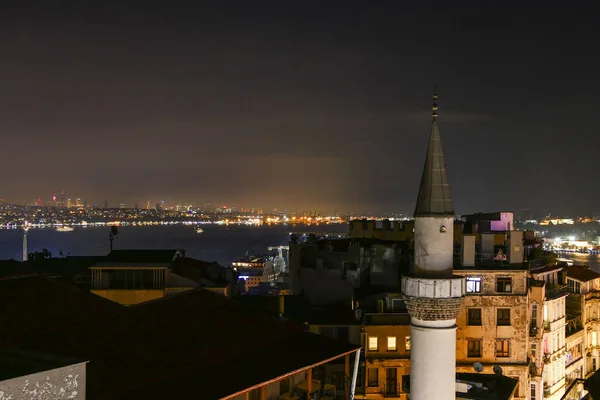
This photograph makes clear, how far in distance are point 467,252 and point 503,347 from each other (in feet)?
16.3

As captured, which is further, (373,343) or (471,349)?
(471,349)

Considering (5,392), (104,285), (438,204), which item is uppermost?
(438,204)

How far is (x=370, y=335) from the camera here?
27062mm

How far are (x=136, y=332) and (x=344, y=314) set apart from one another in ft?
54.9

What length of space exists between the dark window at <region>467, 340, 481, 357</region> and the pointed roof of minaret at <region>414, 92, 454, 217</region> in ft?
38.6

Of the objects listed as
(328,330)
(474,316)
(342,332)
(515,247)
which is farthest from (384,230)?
(328,330)

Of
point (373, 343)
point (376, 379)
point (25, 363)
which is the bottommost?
point (376, 379)

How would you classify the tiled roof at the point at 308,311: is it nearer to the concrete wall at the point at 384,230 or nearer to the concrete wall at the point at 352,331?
the concrete wall at the point at 352,331

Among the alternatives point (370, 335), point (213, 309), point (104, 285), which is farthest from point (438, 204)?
point (104, 285)

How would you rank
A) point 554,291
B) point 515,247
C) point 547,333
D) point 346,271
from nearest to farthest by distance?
point 515,247
point 346,271
point 547,333
point 554,291

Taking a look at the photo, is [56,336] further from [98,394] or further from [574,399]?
[574,399]

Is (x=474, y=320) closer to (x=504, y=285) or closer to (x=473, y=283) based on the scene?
(x=473, y=283)

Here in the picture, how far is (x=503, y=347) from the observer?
2864 centimetres

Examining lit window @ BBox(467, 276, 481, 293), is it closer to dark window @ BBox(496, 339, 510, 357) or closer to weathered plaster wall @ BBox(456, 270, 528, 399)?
weathered plaster wall @ BBox(456, 270, 528, 399)
